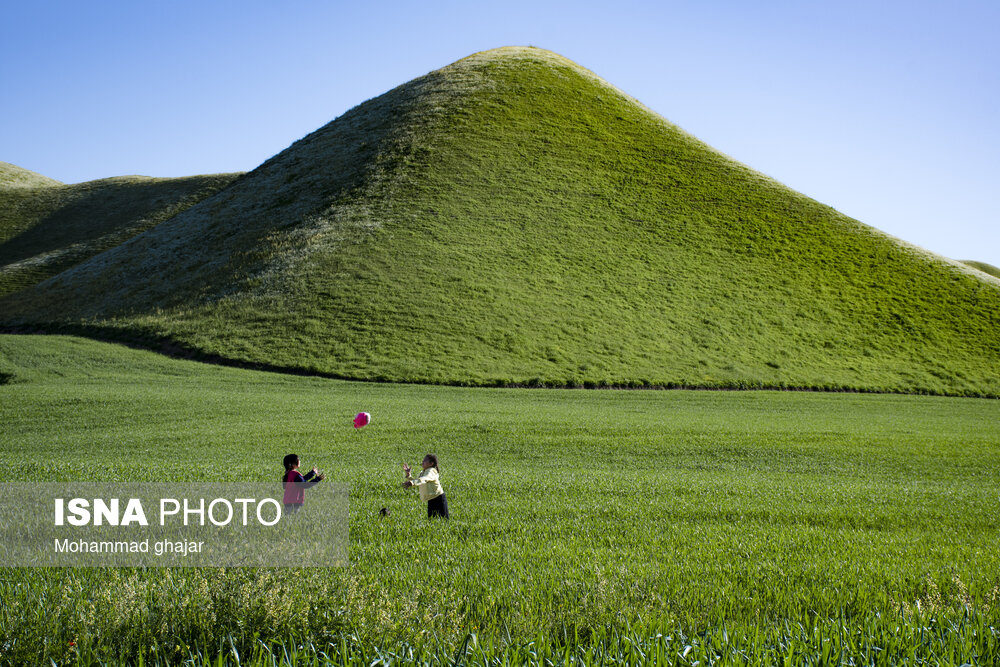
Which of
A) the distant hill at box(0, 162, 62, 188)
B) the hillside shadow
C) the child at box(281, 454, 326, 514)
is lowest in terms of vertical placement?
the child at box(281, 454, 326, 514)

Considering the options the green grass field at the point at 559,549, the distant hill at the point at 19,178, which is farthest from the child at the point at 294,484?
the distant hill at the point at 19,178

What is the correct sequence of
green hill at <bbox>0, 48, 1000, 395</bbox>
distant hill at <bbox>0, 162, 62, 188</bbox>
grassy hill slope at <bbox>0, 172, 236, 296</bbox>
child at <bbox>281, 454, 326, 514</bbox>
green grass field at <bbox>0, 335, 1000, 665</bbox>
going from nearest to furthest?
1. green grass field at <bbox>0, 335, 1000, 665</bbox>
2. child at <bbox>281, 454, 326, 514</bbox>
3. green hill at <bbox>0, 48, 1000, 395</bbox>
4. grassy hill slope at <bbox>0, 172, 236, 296</bbox>
5. distant hill at <bbox>0, 162, 62, 188</bbox>

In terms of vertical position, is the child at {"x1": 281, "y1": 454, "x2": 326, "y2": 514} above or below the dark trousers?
above

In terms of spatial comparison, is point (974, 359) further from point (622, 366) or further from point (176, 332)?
point (176, 332)

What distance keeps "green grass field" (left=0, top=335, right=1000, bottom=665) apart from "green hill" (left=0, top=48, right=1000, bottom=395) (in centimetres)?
2119

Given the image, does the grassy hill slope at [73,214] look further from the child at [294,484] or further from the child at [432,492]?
the child at [432,492]

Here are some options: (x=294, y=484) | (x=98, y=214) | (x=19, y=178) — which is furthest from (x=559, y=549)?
(x=19, y=178)

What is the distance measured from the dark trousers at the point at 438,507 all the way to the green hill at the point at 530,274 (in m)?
35.0

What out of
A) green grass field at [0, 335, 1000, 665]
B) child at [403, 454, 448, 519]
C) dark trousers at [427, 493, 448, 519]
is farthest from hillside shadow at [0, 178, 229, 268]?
dark trousers at [427, 493, 448, 519]

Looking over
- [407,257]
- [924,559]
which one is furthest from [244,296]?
[924,559]

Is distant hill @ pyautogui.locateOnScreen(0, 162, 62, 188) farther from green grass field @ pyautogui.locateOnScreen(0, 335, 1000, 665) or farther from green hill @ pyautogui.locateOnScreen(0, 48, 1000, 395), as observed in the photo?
green grass field @ pyautogui.locateOnScreen(0, 335, 1000, 665)

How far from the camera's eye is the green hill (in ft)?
168

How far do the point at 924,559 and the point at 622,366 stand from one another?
4133 centimetres

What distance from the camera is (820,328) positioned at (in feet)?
196
